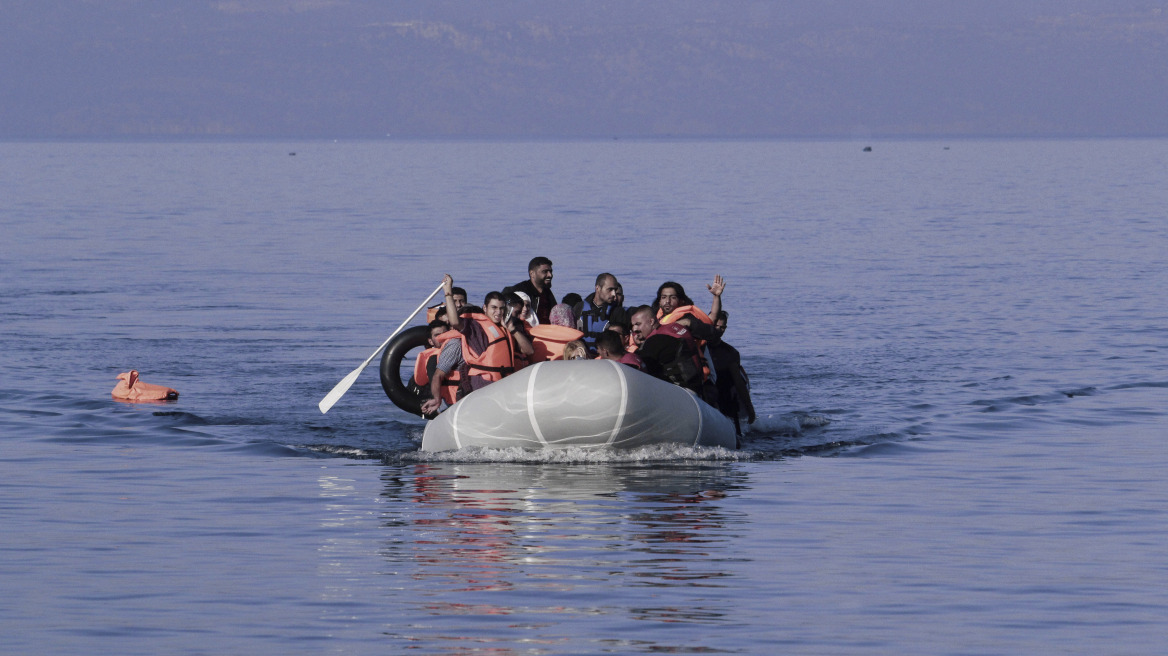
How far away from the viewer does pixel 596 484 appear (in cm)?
1519

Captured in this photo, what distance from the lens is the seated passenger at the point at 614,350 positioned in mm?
16266

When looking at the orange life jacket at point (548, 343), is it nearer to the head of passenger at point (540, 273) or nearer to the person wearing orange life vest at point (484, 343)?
the person wearing orange life vest at point (484, 343)

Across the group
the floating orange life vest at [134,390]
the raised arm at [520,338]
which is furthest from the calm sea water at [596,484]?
the raised arm at [520,338]

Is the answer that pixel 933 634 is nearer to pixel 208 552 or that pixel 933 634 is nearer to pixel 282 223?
pixel 208 552

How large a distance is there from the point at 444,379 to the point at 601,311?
1.95m

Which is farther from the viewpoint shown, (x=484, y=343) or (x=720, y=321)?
(x=720, y=321)

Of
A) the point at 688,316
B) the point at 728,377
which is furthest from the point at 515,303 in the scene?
the point at 728,377

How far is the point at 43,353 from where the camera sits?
24625 millimetres

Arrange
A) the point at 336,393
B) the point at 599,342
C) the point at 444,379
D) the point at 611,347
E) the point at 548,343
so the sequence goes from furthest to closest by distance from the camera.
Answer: the point at 336,393 < the point at 444,379 < the point at 548,343 < the point at 599,342 < the point at 611,347

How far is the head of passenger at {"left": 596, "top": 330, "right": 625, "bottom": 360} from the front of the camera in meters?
16.3

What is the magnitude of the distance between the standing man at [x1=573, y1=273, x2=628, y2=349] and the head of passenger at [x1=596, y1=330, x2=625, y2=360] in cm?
174

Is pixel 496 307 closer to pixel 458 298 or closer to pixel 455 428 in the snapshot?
pixel 458 298

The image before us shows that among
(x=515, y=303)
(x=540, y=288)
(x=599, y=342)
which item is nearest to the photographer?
(x=599, y=342)

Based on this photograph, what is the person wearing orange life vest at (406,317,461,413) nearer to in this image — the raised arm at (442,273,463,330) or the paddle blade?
the paddle blade
